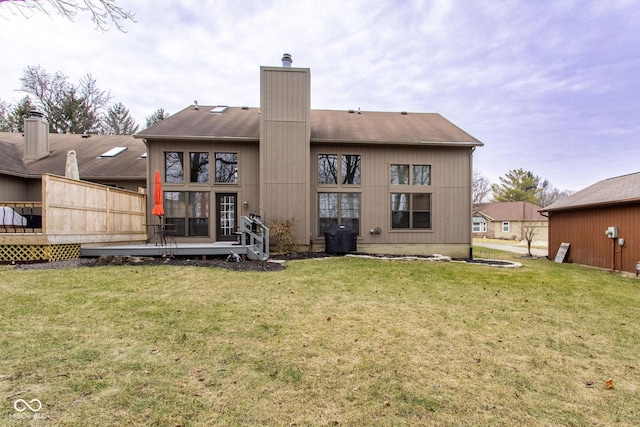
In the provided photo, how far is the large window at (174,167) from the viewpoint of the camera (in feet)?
31.9

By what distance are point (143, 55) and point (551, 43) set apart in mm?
19031

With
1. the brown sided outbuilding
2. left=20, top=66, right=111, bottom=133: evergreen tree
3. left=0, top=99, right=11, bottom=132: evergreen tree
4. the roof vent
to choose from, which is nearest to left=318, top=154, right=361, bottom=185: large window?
the roof vent

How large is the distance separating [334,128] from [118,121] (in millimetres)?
22878

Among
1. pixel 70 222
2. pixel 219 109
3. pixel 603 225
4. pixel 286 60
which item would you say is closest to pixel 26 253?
pixel 70 222

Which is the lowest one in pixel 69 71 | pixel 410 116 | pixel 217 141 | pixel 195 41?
pixel 217 141

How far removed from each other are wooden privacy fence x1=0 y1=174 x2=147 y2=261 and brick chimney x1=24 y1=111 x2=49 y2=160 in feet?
19.7

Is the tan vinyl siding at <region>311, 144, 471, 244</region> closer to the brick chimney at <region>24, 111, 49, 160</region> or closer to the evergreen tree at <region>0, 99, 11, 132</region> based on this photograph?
the brick chimney at <region>24, 111, 49, 160</region>

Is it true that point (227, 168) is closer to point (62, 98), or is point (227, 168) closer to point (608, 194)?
point (608, 194)

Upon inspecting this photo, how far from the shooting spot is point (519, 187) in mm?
37250

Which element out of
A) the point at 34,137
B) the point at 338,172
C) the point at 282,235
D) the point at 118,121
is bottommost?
the point at 282,235

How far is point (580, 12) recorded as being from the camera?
424 inches

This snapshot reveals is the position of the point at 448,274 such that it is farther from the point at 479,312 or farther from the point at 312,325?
the point at 312,325

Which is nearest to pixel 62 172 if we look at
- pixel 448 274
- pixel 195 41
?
pixel 195 41

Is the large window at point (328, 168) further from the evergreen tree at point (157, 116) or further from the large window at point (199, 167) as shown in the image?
the evergreen tree at point (157, 116)
